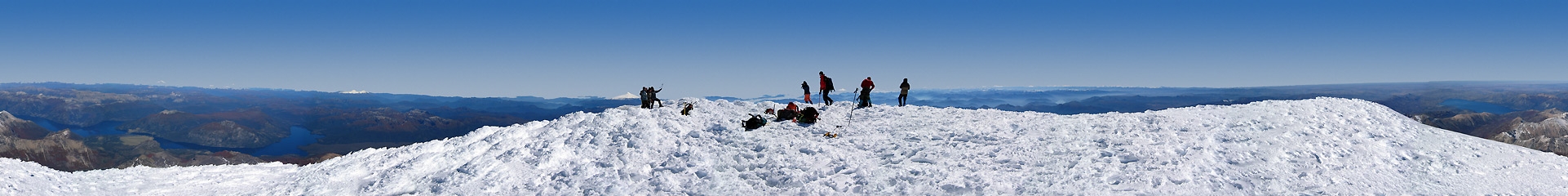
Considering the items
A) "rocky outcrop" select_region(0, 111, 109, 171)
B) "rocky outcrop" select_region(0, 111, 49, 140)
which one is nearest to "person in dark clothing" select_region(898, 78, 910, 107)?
"rocky outcrop" select_region(0, 111, 109, 171)

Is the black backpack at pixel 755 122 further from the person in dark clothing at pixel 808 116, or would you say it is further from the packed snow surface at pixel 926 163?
the person in dark clothing at pixel 808 116

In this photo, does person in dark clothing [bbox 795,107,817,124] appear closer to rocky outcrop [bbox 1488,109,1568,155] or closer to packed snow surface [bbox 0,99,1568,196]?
packed snow surface [bbox 0,99,1568,196]

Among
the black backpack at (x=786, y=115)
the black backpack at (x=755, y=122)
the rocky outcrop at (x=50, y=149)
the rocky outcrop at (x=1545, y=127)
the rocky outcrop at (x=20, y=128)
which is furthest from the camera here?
the rocky outcrop at (x=20, y=128)

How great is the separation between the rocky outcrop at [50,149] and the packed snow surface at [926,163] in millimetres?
161704

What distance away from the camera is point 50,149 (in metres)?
146

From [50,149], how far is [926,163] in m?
199

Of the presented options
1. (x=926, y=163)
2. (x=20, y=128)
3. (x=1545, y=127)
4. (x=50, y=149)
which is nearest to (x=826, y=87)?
(x=926, y=163)

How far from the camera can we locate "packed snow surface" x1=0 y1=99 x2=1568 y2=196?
551 inches

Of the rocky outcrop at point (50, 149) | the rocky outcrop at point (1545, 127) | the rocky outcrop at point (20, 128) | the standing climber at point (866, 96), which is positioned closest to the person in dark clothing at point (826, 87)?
the standing climber at point (866, 96)

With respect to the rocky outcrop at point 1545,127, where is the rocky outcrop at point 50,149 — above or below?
below

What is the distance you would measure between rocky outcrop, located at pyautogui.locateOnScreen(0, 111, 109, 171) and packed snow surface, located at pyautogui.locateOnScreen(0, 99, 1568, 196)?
6366 inches

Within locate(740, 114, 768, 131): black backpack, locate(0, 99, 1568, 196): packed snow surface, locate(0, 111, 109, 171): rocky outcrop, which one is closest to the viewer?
locate(0, 99, 1568, 196): packed snow surface

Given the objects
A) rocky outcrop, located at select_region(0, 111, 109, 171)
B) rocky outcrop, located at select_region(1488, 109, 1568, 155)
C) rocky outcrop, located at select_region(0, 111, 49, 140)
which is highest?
rocky outcrop, located at select_region(1488, 109, 1568, 155)

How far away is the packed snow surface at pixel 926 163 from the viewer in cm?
1400
